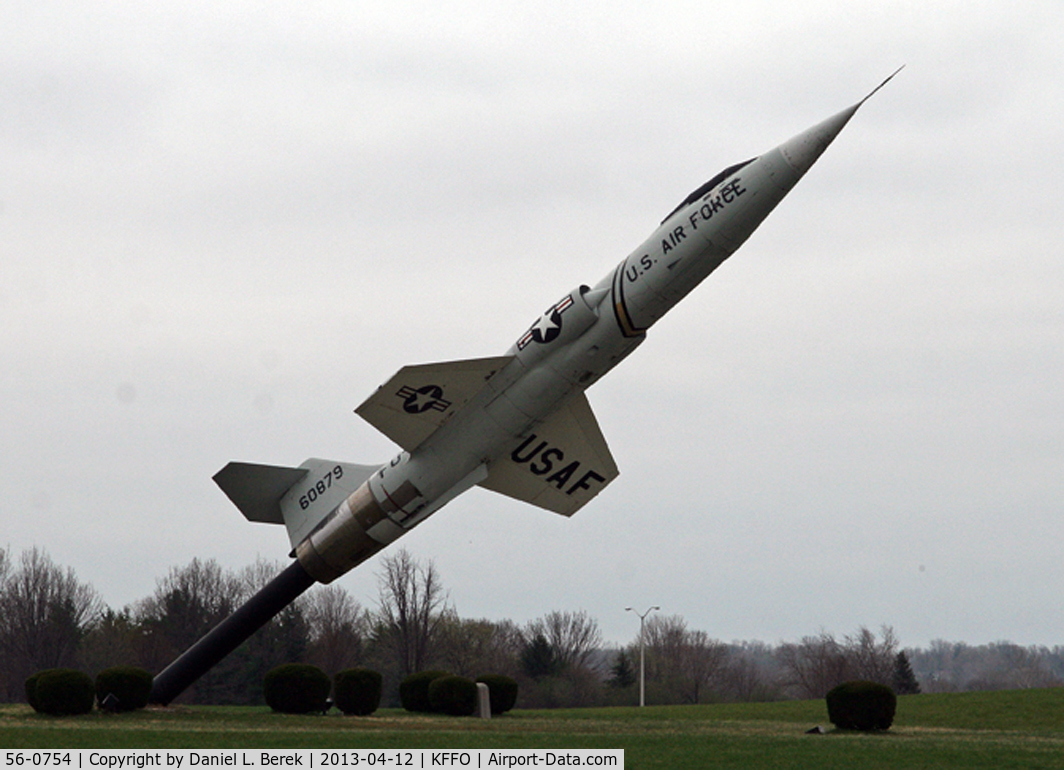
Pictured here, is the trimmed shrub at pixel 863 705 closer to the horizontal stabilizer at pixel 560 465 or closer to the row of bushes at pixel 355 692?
the horizontal stabilizer at pixel 560 465

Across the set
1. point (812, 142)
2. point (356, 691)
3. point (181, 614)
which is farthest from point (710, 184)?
point (181, 614)

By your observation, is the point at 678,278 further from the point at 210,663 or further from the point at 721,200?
the point at 210,663

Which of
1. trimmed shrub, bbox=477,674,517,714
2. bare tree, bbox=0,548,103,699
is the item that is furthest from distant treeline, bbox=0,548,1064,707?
trimmed shrub, bbox=477,674,517,714

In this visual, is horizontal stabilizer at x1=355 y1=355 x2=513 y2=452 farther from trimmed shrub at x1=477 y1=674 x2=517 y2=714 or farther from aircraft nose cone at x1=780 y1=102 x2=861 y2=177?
trimmed shrub at x1=477 y1=674 x2=517 y2=714

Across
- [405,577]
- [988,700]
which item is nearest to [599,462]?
[988,700]

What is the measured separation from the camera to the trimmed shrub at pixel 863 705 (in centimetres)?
2212

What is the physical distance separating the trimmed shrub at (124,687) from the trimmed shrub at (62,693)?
0.33 meters

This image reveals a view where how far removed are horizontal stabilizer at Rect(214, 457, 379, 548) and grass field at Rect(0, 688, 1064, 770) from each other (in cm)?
370

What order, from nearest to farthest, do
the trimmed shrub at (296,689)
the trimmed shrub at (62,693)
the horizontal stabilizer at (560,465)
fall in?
the horizontal stabilizer at (560,465) < the trimmed shrub at (62,693) < the trimmed shrub at (296,689)

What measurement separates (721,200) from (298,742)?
400 inches

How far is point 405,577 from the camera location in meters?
51.5

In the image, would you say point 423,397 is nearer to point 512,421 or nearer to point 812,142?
point 512,421

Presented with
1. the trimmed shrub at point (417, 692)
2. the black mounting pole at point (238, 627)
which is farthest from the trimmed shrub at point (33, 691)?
the trimmed shrub at point (417, 692)

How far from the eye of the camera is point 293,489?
20.4 metres
